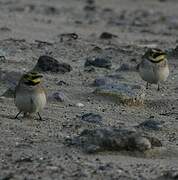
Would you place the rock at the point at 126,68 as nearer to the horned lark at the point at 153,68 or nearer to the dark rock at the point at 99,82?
the horned lark at the point at 153,68

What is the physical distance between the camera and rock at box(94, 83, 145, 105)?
10242 mm

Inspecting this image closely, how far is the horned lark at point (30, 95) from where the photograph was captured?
343 inches

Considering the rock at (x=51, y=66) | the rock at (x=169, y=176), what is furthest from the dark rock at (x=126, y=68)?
the rock at (x=169, y=176)

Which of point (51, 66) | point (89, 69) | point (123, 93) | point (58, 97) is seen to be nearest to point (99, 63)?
point (89, 69)

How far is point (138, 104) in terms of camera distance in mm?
10258

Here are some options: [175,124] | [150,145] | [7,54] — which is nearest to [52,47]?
[7,54]

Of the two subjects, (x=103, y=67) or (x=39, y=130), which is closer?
(x=39, y=130)

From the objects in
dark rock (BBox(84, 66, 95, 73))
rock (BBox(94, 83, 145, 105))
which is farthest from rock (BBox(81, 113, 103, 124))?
dark rock (BBox(84, 66, 95, 73))

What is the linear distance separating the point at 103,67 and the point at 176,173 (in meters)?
6.35

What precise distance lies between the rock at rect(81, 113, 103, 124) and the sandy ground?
74mm

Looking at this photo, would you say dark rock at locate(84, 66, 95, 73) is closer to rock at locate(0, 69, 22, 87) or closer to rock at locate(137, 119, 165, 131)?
rock at locate(0, 69, 22, 87)

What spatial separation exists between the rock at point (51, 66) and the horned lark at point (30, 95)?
338 centimetres

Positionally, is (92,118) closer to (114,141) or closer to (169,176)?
(114,141)

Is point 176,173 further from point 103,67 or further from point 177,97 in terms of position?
point 103,67
